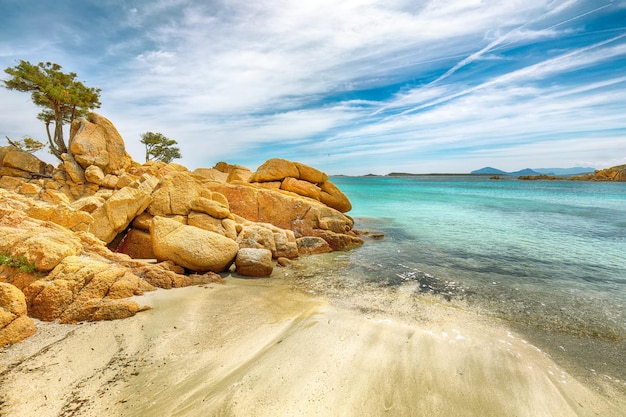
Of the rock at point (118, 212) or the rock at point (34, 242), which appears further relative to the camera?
the rock at point (118, 212)

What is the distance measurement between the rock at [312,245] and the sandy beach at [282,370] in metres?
6.58

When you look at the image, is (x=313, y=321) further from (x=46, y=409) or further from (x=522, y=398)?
(x=46, y=409)

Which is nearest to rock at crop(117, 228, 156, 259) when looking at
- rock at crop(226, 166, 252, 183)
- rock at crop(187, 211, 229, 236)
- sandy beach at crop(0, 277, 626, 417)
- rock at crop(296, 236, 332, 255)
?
rock at crop(187, 211, 229, 236)

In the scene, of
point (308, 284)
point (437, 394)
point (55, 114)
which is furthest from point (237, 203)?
point (55, 114)

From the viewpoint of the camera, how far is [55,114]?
2658 centimetres

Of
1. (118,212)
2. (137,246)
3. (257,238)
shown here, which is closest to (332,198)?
(257,238)

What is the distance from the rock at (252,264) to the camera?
9070mm

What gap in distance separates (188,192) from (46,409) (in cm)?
877

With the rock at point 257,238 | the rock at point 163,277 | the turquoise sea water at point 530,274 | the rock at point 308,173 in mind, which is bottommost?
the turquoise sea water at point 530,274

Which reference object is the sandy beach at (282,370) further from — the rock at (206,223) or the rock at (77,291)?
the rock at (206,223)

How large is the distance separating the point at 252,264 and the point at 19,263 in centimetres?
542

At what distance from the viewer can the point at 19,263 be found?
5.66 meters

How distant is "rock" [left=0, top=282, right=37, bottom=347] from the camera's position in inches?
178

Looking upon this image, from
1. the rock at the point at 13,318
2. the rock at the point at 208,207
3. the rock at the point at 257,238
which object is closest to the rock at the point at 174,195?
the rock at the point at 208,207
